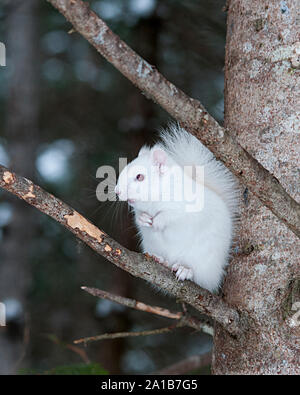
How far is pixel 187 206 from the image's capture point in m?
1.68

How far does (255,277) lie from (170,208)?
0.40 metres

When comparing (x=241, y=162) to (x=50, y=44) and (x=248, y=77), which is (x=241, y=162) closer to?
(x=248, y=77)

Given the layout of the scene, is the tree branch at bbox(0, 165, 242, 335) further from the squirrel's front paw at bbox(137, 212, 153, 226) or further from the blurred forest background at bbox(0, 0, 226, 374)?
the blurred forest background at bbox(0, 0, 226, 374)

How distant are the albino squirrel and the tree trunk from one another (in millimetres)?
135

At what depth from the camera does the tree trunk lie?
135 centimetres

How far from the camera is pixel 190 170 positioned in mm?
1793

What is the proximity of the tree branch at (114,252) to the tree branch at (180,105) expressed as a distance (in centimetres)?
31

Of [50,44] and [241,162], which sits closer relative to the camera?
[241,162]

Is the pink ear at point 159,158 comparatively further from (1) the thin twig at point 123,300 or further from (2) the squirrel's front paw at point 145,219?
(1) the thin twig at point 123,300

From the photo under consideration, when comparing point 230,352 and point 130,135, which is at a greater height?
point 130,135

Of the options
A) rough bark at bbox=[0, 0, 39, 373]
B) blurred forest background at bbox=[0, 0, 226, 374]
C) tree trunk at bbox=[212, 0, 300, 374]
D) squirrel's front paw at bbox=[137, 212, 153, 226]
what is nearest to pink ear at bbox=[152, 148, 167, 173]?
squirrel's front paw at bbox=[137, 212, 153, 226]

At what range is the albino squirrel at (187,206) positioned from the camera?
166 cm

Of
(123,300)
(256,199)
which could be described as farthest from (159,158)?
(123,300)

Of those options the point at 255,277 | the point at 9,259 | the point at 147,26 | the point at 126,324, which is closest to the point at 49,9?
the point at 147,26
